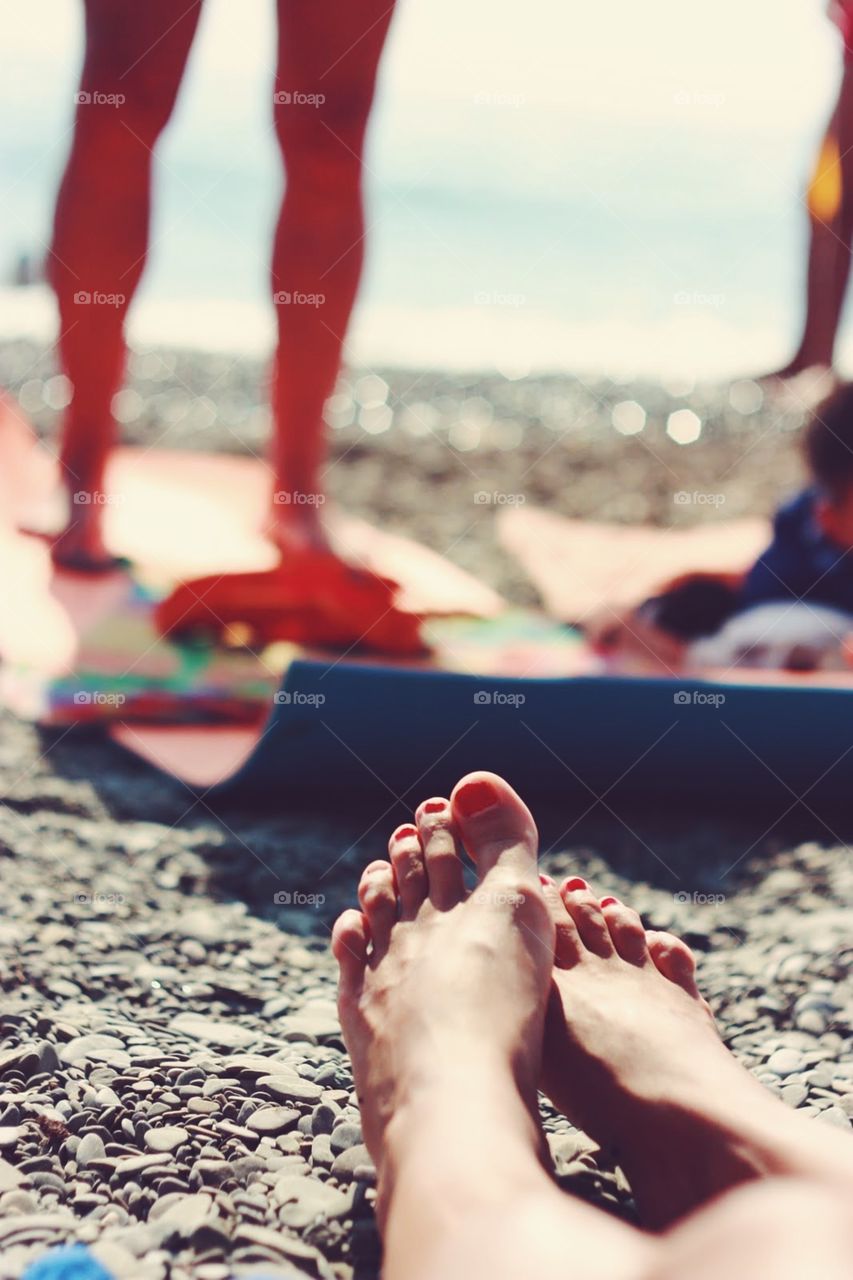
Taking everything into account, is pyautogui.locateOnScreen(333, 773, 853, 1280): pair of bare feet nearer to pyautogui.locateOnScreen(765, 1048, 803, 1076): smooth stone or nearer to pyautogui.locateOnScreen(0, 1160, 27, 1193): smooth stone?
pyautogui.locateOnScreen(765, 1048, 803, 1076): smooth stone

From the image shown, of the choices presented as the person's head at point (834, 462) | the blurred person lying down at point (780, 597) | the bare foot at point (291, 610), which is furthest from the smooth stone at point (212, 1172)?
the person's head at point (834, 462)

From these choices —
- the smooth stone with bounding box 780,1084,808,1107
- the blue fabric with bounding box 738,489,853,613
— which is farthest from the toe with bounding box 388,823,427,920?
the blue fabric with bounding box 738,489,853,613

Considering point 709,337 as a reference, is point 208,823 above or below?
above

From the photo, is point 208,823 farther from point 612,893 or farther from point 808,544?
point 808,544

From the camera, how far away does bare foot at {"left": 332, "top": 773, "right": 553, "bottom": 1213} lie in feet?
3.10

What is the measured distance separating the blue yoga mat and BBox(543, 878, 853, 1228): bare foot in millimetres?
518

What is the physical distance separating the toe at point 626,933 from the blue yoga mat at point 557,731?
561 millimetres

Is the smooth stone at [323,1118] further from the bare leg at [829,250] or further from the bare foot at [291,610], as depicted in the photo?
the bare leg at [829,250]

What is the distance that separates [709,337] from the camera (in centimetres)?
888

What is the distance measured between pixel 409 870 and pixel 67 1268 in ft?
1.70

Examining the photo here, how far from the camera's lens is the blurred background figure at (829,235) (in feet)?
9.29

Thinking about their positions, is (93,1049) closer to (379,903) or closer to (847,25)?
(379,903)

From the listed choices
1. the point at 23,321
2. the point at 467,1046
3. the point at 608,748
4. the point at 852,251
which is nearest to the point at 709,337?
the point at 23,321

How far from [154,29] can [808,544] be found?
170cm
